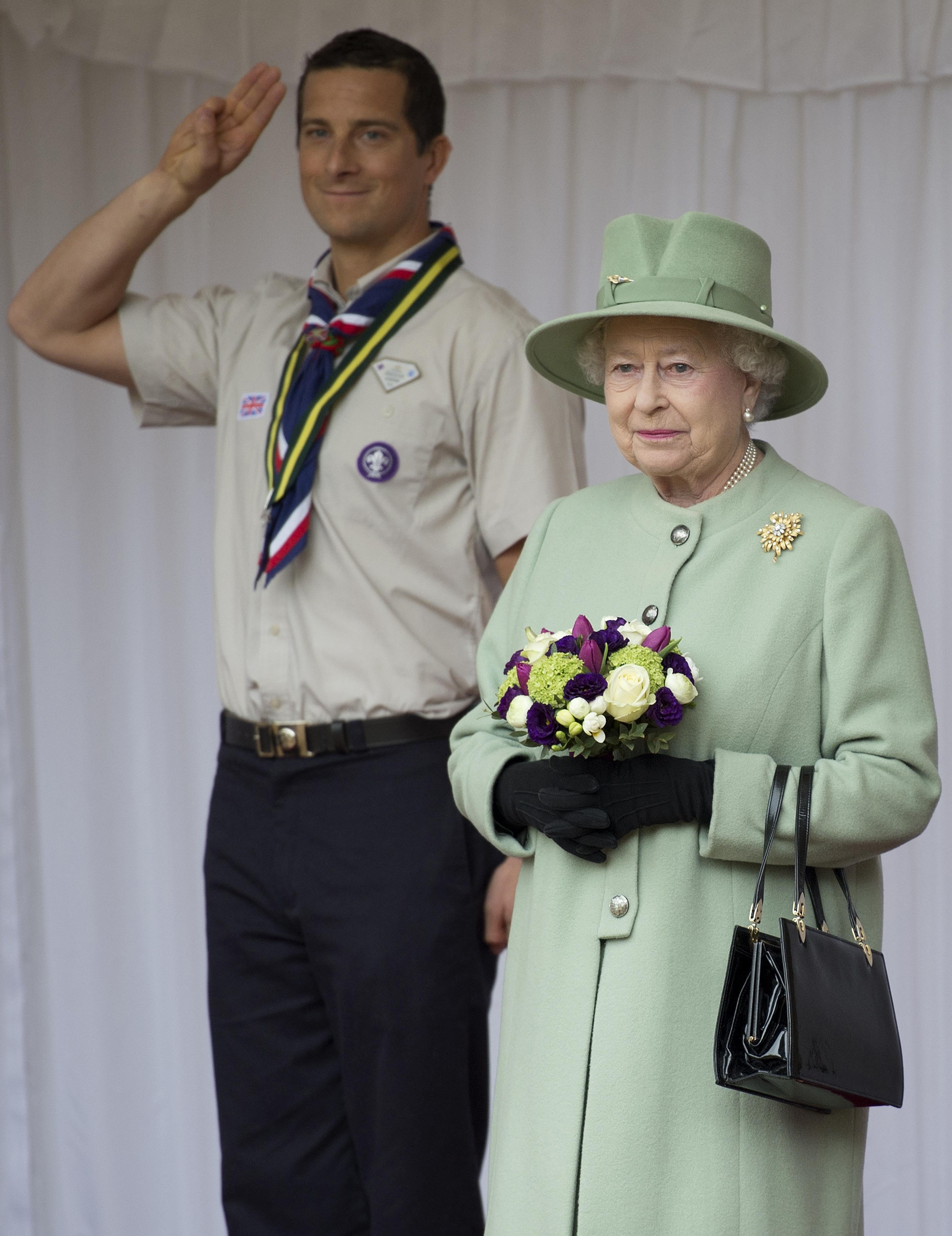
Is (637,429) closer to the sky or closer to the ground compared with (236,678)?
closer to the sky

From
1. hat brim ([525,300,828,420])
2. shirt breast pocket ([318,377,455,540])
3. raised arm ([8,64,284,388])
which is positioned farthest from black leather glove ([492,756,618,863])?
raised arm ([8,64,284,388])

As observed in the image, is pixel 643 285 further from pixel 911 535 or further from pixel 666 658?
pixel 911 535

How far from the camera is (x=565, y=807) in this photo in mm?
1782

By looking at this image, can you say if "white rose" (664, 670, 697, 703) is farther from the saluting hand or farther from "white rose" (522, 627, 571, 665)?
the saluting hand

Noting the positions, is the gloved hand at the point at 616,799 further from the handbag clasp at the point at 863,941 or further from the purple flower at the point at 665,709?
the handbag clasp at the point at 863,941

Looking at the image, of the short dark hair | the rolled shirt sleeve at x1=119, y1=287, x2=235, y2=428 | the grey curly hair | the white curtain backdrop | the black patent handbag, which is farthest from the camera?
the white curtain backdrop

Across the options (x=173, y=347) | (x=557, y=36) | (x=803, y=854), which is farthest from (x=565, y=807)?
(x=557, y=36)

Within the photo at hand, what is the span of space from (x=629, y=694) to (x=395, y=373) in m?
1.08

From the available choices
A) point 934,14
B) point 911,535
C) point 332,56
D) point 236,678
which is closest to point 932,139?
point 934,14

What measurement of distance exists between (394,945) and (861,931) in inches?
35.7

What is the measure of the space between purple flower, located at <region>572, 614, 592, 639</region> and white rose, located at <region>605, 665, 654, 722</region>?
3.5 inches

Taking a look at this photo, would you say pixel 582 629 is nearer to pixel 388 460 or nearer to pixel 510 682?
pixel 510 682

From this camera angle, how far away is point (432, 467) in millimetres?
2531

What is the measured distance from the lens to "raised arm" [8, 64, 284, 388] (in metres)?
2.71
